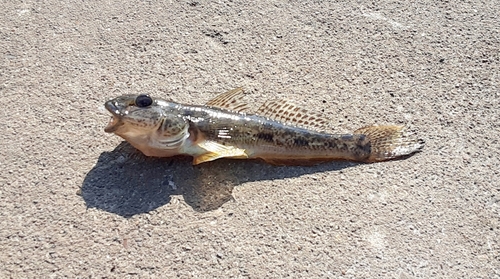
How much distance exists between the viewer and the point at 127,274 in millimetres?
2896

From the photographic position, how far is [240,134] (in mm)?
3348

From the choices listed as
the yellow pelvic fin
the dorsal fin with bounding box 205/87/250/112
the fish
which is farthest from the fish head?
the dorsal fin with bounding box 205/87/250/112

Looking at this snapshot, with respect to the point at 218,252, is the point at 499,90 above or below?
above

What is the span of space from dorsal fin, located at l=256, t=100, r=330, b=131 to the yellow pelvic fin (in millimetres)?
340

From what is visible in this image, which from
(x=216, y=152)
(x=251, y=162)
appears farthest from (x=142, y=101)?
(x=251, y=162)

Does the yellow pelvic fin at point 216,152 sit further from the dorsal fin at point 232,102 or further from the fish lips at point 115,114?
the fish lips at point 115,114

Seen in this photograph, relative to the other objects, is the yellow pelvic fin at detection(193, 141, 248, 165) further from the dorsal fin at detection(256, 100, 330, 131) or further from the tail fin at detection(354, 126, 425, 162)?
the tail fin at detection(354, 126, 425, 162)

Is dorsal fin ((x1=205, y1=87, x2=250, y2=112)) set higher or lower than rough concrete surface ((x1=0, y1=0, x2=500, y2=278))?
higher

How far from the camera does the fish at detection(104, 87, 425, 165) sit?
10.5 ft

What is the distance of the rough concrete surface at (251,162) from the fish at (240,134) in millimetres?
102

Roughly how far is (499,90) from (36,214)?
3349mm

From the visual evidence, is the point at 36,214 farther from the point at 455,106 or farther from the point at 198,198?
the point at 455,106

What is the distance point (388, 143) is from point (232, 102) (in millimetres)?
1050

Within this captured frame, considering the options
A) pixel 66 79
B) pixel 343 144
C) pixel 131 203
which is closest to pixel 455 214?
pixel 343 144
